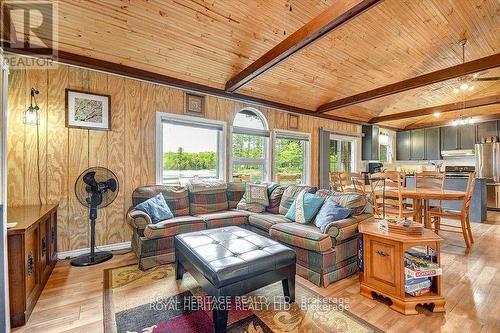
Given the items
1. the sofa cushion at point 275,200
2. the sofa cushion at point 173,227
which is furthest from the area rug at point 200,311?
the sofa cushion at point 275,200

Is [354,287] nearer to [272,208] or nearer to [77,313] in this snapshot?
[272,208]

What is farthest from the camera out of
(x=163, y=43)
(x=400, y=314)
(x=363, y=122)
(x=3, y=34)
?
(x=363, y=122)

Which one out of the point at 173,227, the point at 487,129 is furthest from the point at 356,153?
the point at 173,227

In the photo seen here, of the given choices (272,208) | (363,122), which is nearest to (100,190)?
(272,208)

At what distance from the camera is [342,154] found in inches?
255

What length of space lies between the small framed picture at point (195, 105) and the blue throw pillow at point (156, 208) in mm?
1535

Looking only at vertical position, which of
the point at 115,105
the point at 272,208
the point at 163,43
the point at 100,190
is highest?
the point at 163,43

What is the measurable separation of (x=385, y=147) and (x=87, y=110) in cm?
828

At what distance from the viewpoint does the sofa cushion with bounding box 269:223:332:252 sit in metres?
2.22

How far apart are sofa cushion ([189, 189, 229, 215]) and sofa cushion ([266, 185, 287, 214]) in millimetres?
703

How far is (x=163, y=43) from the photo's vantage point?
116 inches

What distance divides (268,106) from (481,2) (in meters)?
3.33

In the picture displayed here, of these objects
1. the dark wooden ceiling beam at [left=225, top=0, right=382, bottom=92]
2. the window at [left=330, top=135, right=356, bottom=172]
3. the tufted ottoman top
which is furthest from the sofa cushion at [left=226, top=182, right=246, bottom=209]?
the window at [left=330, top=135, right=356, bottom=172]

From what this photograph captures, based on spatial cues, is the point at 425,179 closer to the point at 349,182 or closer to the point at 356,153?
the point at 349,182
